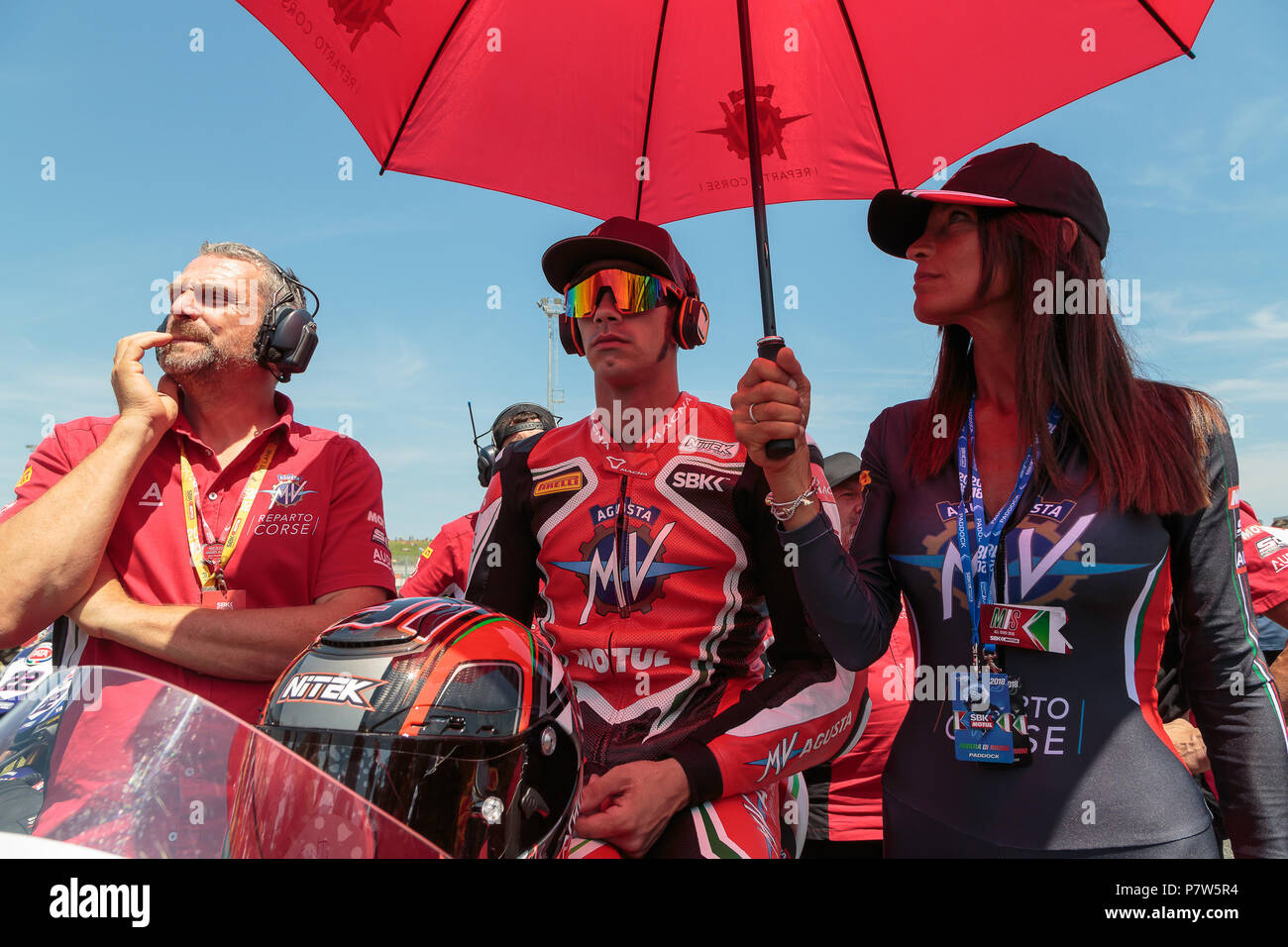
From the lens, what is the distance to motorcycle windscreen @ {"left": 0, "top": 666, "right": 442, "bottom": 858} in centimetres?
118

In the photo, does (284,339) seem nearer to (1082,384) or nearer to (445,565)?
(1082,384)

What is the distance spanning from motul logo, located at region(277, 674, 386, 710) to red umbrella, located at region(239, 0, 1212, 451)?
1.63 metres

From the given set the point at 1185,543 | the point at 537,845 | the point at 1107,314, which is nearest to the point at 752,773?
the point at 537,845

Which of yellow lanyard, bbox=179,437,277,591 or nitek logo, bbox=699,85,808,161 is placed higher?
nitek logo, bbox=699,85,808,161

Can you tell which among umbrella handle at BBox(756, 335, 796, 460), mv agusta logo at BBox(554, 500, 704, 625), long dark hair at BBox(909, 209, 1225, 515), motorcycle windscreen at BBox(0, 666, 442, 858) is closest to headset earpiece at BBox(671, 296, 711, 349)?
mv agusta logo at BBox(554, 500, 704, 625)

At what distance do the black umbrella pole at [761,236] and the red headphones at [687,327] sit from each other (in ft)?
1.67

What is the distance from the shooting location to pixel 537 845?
1.64 m

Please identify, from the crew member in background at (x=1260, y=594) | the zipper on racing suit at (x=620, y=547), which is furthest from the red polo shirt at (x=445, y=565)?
the crew member in background at (x=1260, y=594)

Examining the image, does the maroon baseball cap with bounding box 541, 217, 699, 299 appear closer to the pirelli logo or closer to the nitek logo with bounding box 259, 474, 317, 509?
the pirelli logo

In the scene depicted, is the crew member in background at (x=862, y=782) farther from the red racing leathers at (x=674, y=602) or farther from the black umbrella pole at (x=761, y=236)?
the black umbrella pole at (x=761, y=236)

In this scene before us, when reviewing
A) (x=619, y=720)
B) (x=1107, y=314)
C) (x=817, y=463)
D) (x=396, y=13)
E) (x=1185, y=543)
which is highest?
(x=396, y=13)

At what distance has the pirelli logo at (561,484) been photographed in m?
2.61
